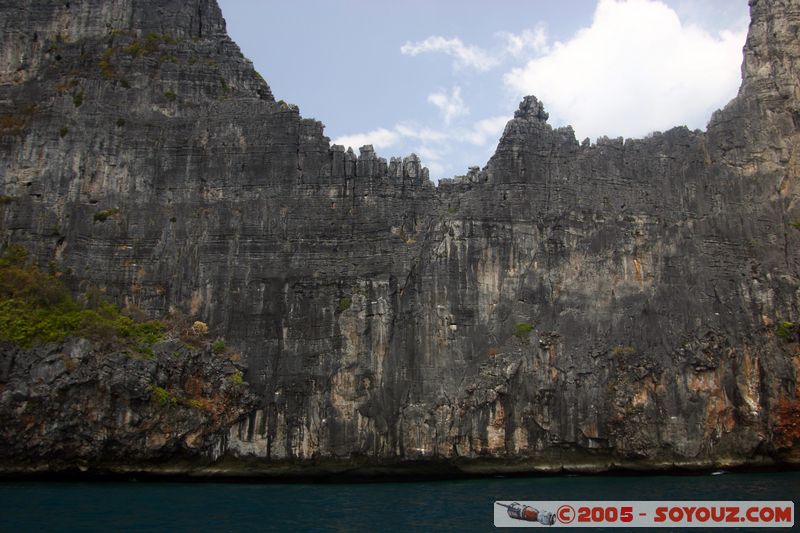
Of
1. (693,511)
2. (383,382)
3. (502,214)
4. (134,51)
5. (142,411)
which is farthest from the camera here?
(134,51)

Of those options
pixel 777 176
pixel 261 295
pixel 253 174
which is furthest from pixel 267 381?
pixel 777 176

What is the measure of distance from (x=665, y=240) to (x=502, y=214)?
811 cm

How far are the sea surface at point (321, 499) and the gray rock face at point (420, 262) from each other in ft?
6.94

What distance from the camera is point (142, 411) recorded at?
31.6 metres

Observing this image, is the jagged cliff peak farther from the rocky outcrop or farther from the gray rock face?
the rocky outcrop

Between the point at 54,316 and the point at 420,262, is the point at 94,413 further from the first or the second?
the point at 420,262

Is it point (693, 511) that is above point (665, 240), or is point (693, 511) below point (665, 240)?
below

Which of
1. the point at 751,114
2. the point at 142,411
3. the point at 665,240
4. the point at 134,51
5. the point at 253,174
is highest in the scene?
the point at 134,51

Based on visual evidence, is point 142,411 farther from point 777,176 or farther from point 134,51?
point 777,176

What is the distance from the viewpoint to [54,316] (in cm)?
3319

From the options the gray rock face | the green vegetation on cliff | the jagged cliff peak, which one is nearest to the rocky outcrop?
the gray rock face

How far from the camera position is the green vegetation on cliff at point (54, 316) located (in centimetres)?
3244

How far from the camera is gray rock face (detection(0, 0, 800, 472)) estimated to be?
1303 inches

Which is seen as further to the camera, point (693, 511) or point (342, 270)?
point (342, 270)
